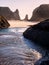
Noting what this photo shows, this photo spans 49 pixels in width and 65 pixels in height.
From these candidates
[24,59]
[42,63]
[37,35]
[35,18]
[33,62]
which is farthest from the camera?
[35,18]

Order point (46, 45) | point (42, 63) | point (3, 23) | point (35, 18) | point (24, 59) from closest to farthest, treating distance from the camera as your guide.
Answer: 1. point (42, 63)
2. point (24, 59)
3. point (46, 45)
4. point (3, 23)
5. point (35, 18)

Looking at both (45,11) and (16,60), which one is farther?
(45,11)

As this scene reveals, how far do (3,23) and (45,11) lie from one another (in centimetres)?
14804

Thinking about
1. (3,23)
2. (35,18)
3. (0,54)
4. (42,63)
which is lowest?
(35,18)

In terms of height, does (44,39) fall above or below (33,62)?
below

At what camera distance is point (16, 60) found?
1136 cm

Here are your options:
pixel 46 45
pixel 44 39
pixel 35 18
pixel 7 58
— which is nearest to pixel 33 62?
pixel 7 58

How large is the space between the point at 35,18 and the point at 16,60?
18778 centimetres

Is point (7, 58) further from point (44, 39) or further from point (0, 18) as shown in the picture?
point (0, 18)

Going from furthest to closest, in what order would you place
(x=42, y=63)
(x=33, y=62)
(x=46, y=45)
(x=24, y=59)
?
(x=46, y=45), (x=24, y=59), (x=33, y=62), (x=42, y=63)

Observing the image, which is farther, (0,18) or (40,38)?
(0,18)

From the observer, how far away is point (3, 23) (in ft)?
183

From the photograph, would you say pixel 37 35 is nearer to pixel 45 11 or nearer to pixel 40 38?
pixel 40 38

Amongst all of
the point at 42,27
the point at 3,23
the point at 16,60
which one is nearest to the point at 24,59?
the point at 16,60
